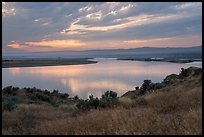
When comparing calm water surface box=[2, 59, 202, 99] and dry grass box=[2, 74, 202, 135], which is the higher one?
dry grass box=[2, 74, 202, 135]

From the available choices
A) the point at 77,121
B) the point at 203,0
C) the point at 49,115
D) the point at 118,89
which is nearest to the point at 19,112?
the point at 49,115

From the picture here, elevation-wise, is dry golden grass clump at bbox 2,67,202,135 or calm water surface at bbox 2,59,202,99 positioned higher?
dry golden grass clump at bbox 2,67,202,135

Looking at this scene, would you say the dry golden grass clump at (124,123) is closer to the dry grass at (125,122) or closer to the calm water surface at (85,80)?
the dry grass at (125,122)

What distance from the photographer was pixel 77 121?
10094 mm

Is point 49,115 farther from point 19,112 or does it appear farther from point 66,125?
point 66,125

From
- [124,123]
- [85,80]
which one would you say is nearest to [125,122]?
[124,123]

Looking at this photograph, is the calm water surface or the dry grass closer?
the dry grass

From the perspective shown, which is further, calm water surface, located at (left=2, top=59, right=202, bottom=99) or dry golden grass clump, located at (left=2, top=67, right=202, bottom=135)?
calm water surface, located at (left=2, top=59, right=202, bottom=99)

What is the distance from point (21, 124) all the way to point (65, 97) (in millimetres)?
21806

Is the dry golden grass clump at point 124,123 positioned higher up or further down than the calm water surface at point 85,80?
higher up

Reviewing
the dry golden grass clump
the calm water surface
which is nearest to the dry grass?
the dry golden grass clump

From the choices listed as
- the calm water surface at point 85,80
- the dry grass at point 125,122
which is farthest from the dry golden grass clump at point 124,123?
the calm water surface at point 85,80

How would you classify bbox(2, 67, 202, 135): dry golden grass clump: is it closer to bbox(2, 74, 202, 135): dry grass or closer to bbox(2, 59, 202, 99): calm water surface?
bbox(2, 74, 202, 135): dry grass

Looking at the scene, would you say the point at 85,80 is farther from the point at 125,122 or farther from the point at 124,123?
the point at 124,123
